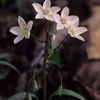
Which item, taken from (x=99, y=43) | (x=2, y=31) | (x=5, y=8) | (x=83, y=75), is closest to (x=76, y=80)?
(x=83, y=75)

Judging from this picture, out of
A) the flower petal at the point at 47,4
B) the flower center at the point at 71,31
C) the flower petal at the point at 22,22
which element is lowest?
the flower center at the point at 71,31

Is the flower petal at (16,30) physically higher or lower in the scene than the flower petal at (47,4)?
lower

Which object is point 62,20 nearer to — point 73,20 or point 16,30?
point 73,20

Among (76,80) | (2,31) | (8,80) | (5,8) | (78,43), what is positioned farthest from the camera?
(5,8)

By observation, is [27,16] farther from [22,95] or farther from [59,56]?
[22,95]

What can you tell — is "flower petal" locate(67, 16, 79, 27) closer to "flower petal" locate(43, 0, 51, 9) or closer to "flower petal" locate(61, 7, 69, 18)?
"flower petal" locate(61, 7, 69, 18)

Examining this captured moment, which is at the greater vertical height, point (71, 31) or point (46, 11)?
point (46, 11)

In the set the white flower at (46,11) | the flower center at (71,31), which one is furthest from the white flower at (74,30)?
the white flower at (46,11)

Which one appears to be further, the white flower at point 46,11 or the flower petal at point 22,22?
the flower petal at point 22,22

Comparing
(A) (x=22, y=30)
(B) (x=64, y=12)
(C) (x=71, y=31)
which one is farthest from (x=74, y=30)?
(A) (x=22, y=30)

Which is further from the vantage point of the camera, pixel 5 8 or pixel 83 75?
pixel 5 8

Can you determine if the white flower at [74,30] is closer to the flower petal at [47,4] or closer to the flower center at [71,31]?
the flower center at [71,31]
